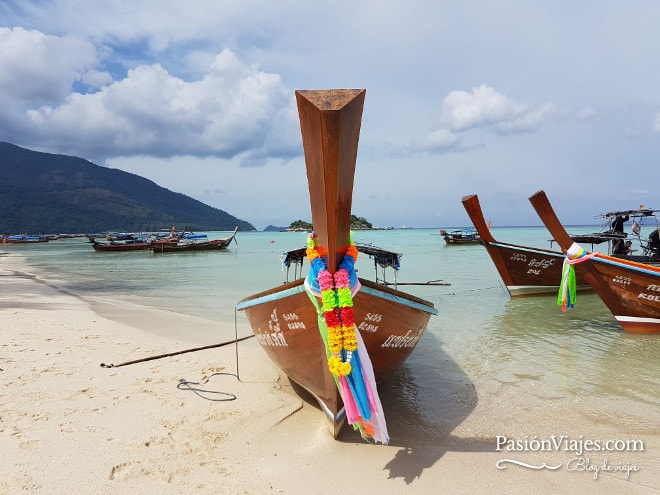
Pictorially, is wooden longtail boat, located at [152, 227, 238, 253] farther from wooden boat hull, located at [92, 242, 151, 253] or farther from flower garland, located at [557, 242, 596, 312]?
flower garland, located at [557, 242, 596, 312]

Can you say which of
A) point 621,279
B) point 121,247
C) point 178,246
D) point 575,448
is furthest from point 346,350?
point 121,247

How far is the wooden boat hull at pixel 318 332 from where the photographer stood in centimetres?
396

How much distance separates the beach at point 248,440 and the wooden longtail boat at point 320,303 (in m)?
0.58

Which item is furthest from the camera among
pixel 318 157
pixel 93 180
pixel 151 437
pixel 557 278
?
pixel 93 180

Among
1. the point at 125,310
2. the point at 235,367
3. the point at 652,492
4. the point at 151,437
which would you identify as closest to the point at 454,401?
the point at 652,492

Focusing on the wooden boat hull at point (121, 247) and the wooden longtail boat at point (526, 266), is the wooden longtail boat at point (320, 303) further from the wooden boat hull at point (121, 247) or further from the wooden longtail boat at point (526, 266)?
the wooden boat hull at point (121, 247)

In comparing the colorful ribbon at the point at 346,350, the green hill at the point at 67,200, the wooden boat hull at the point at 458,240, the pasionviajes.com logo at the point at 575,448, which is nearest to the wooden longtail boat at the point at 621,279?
the pasionviajes.com logo at the point at 575,448

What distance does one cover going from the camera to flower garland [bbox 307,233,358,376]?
3.46 m

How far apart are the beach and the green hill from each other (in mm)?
122110

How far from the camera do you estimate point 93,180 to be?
17750cm

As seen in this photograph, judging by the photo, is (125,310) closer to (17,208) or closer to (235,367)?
(235,367)

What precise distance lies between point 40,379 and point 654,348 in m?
9.76

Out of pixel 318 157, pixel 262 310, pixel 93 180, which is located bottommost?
pixel 262 310

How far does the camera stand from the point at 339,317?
352 centimetres
